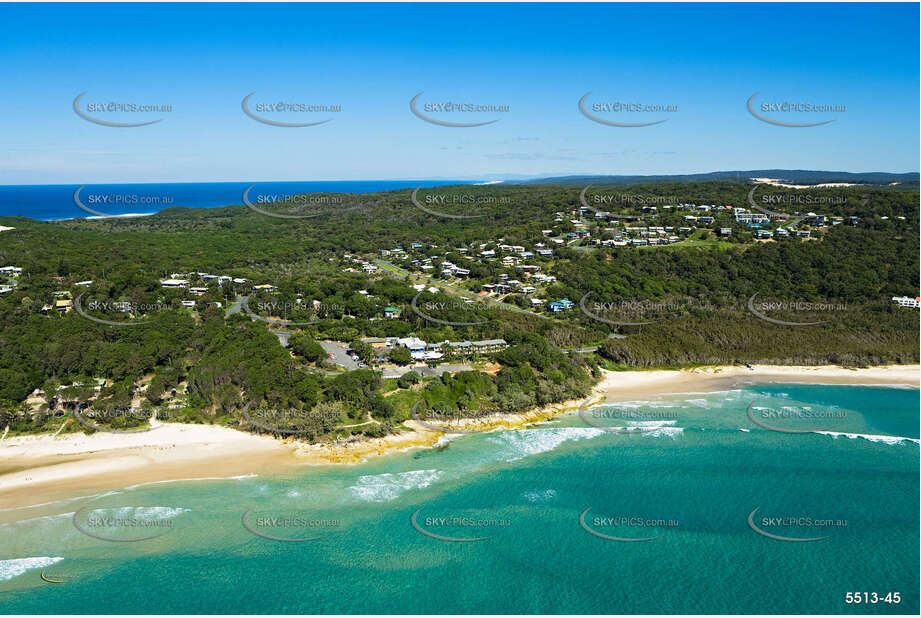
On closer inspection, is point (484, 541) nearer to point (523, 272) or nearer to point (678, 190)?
point (523, 272)

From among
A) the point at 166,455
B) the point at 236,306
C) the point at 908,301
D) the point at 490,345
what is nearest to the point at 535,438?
the point at 490,345

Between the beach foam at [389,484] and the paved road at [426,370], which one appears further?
the paved road at [426,370]

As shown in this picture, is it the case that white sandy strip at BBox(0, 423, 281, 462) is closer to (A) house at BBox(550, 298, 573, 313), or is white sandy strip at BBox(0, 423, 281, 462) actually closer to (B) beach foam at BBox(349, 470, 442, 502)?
(B) beach foam at BBox(349, 470, 442, 502)

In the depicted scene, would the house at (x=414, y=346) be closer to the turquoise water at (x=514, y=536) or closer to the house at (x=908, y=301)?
the turquoise water at (x=514, y=536)

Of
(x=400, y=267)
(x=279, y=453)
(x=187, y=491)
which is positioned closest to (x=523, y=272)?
(x=400, y=267)

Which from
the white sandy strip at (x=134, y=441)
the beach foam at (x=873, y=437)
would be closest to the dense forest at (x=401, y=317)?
the white sandy strip at (x=134, y=441)

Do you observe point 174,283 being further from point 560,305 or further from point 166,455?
point 560,305
